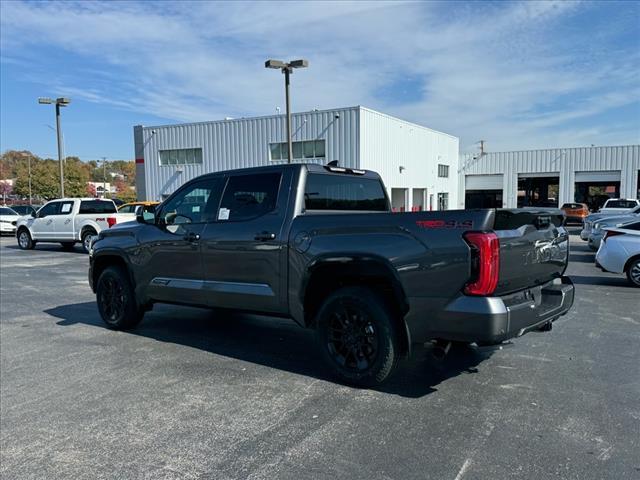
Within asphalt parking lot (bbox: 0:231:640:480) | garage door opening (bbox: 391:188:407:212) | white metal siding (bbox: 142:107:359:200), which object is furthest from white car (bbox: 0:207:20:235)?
asphalt parking lot (bbox: 0:231:640:480)

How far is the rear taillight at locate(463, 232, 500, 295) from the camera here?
383 cm

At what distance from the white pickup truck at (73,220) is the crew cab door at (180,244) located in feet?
40.1

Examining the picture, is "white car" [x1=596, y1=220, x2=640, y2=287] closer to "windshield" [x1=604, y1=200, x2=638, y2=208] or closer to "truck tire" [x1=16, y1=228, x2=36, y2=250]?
"windshield" [x1=604, y1=200, x2=638, y2=208]

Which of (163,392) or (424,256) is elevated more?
(424,256)

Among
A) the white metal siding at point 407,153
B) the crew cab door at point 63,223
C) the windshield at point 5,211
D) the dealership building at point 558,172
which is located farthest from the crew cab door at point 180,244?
the dealership building at point 558,172

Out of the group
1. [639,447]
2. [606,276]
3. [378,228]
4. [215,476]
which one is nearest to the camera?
[215,476]

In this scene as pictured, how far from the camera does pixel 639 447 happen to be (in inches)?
135

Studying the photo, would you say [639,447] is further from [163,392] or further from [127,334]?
[127,334]

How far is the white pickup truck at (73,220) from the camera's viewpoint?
59.8 ft

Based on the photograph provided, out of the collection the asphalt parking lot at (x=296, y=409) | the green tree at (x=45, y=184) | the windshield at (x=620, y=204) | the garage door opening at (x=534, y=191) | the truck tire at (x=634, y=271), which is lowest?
the asphalt parking lot at (x=296, y=409)

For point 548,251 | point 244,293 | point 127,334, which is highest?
point 548,251

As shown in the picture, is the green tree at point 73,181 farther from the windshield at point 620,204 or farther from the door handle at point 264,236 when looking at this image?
the door handle at point 264,236

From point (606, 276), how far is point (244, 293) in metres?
9.37

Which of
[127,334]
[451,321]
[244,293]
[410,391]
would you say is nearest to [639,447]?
[451,321]
